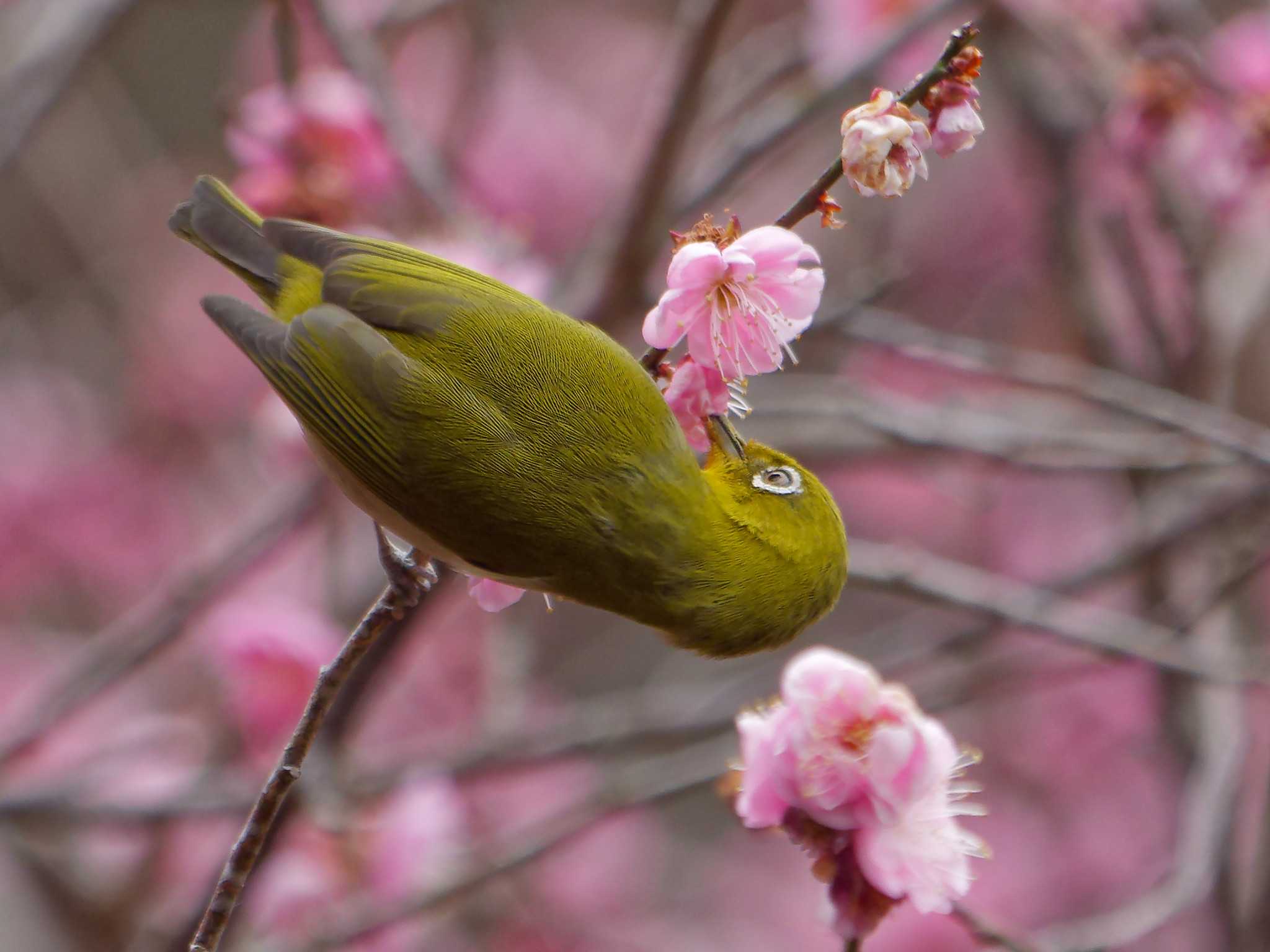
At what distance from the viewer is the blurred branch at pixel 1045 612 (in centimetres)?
253

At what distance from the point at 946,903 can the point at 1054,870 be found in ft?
10.5

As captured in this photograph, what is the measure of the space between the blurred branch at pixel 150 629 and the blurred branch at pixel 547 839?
2.55ft

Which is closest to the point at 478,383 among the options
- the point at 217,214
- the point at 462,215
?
the point at 217,214

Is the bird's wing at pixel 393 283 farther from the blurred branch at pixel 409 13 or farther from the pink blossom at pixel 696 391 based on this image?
the blurred branch at pixel 409 13

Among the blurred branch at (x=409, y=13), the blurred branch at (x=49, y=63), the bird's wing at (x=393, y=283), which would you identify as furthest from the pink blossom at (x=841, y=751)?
the blurred branch at (x=409, y=13)

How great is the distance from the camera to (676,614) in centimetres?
181

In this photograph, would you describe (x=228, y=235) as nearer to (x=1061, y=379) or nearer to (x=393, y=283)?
(x=393, y=283)

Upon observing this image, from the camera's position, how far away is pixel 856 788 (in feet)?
5.57

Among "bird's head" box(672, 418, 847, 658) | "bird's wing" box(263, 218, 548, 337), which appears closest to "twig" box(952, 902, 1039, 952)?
"bird's head" box(672, 418, 847, 658)

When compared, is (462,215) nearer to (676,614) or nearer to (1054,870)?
Answer: (676,614)

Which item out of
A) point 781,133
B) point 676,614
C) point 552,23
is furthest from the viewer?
point 552,23

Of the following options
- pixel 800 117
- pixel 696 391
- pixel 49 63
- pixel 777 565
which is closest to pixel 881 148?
pixel 696 391

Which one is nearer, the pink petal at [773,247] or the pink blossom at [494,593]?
the pink petal at [773,247]

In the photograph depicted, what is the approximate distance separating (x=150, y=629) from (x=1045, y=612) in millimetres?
Answer: 1921
